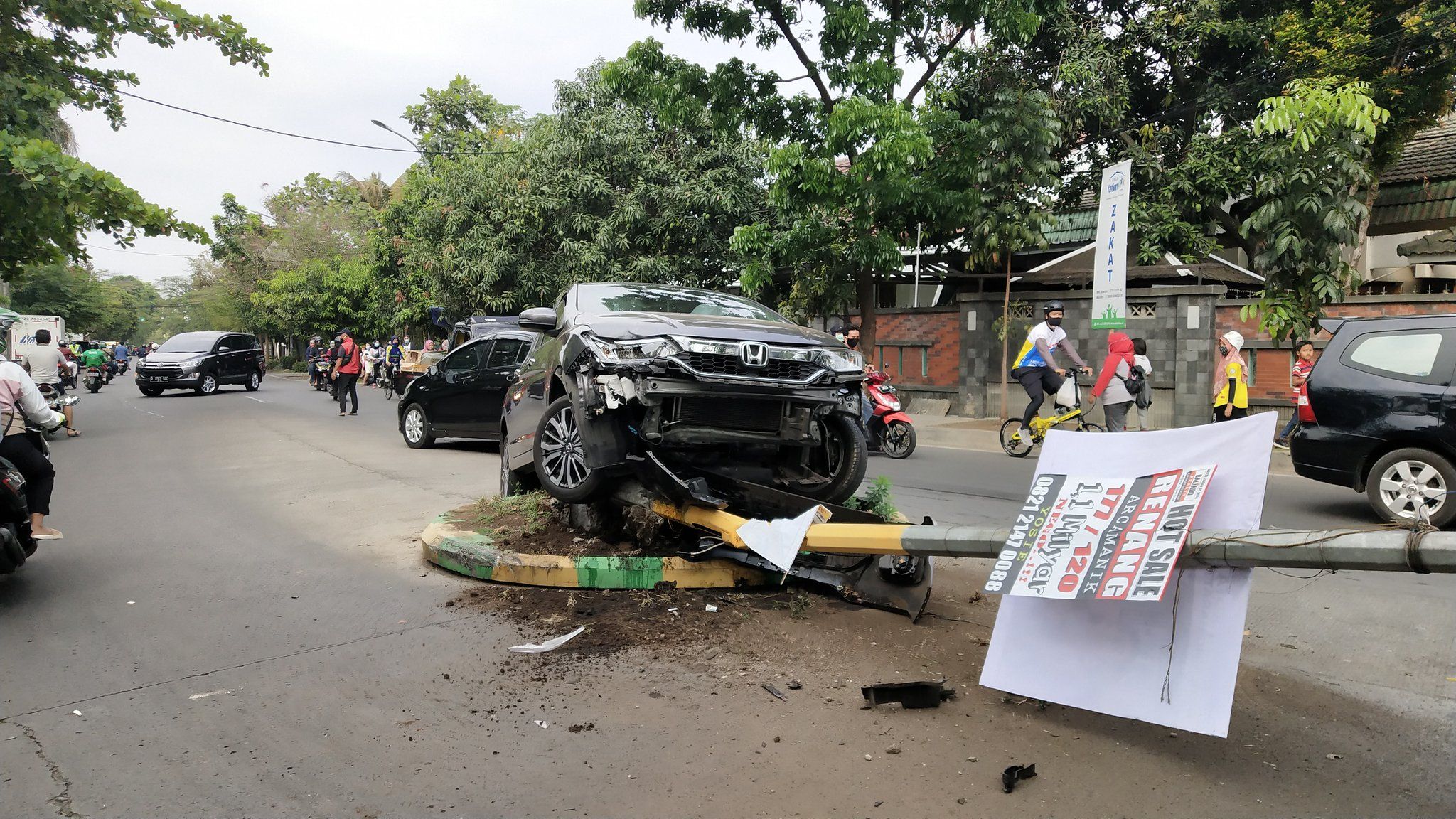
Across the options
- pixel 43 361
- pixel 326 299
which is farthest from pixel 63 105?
pixel 326 299

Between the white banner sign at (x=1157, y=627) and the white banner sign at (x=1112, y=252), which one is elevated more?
the white banner sign at (x=1112, y=252)

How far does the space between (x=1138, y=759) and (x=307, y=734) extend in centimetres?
313

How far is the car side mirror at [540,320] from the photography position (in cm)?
665

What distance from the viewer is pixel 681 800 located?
3113 millimetres

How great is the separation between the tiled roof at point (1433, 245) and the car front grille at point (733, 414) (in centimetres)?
1987

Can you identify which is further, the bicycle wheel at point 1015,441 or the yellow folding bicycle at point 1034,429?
the bicycle wheel at point 1015,441

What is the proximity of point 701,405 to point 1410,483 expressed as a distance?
6072mm

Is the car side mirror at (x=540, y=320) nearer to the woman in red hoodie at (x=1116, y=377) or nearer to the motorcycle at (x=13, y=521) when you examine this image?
the motorcycle at (x=13, y=521)

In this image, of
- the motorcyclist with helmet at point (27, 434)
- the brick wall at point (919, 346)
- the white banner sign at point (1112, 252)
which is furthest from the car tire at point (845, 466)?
the brick wall at point (919, 346)

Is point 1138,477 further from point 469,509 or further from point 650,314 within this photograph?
point 469,509

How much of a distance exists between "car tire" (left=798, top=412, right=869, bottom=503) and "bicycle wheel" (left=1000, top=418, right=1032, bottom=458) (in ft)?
23.5

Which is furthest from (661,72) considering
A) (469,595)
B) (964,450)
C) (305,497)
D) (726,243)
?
(469,595)

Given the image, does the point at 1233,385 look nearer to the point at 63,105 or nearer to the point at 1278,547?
the point at 1278,547

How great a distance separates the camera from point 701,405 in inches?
207
